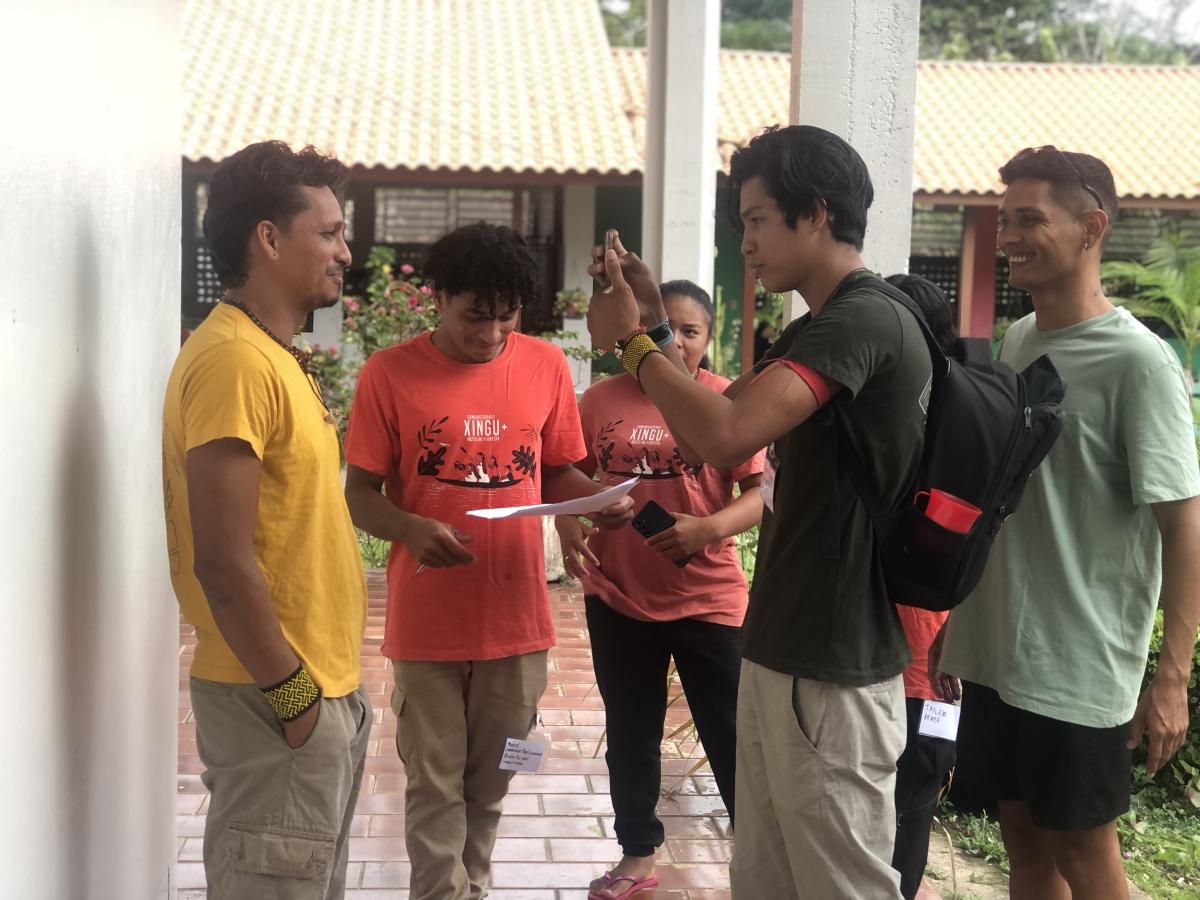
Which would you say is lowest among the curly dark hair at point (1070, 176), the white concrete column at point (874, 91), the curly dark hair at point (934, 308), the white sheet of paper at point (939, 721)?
the white sheet of paper at point (939, 721)

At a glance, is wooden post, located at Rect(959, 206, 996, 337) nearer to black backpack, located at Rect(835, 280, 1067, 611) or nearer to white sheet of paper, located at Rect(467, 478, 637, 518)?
white sheet of paper, located at Rect(467, 478, 637, 518)

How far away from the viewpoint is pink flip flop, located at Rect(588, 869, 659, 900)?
3.56 metres

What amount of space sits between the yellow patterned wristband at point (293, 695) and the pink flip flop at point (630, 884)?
1.58 meters

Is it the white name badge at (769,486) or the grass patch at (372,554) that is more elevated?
the white name badge at (769,486)

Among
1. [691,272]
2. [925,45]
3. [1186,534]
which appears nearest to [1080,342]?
[1186,534]

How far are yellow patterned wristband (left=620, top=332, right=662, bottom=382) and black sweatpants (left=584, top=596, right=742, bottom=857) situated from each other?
3.93ft

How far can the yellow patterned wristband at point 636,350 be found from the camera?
8.05 ft

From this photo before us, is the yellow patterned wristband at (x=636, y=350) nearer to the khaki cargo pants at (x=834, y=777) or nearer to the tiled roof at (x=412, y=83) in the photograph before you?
→ the khaki cargo pants at (x=834, y=777)

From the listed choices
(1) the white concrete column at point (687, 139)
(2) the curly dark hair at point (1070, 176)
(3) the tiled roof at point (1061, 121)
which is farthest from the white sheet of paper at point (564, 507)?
(3) the tiled roof at point (1061, 121)

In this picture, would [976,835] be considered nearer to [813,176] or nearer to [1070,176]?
[1070,176]

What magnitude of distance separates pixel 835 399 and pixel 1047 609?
0.78 metres

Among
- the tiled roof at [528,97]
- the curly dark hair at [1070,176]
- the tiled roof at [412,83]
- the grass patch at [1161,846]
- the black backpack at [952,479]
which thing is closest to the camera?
the black backpack at [952,479]

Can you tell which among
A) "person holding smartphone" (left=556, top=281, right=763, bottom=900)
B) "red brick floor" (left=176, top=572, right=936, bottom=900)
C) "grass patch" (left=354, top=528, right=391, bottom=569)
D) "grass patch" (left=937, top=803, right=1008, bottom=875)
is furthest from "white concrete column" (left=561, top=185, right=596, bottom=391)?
"person holding smartphone" (left=556, top=281, right=763, bottom=900)

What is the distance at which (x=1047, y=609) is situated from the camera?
267cm
